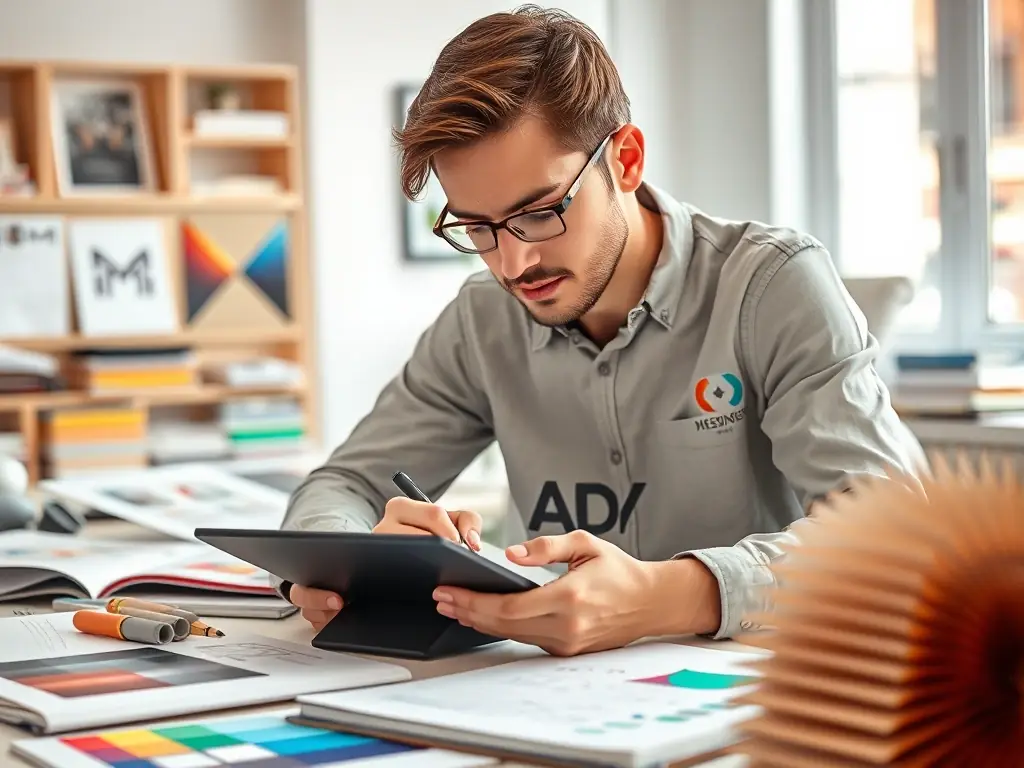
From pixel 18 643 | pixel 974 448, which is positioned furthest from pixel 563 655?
pixel 974 448

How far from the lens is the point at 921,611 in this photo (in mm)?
520

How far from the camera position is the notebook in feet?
2.39

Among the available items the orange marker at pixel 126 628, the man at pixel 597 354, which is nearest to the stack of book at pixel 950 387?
the man at pixel 597 354

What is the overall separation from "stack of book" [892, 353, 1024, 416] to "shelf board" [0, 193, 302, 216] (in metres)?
2.18

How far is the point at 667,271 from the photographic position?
151 centimetres

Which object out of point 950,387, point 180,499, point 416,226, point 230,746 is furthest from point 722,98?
point 230,746

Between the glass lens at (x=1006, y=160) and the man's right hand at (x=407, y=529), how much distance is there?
302 cm

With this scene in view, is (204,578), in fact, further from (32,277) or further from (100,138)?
(100,138)

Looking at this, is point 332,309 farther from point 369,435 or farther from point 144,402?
point 369,435

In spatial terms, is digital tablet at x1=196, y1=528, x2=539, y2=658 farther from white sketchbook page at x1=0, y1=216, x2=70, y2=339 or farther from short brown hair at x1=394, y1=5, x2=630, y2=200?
white sketchbook page at x1=0, y1=216, x2=70, y2=339

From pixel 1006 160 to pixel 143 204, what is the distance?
2.69 meters

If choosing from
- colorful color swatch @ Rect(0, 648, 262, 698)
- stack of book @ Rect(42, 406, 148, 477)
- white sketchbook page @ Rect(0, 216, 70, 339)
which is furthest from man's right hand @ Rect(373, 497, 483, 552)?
white sketchbook page @ Rect(0, 216, 70, 339)

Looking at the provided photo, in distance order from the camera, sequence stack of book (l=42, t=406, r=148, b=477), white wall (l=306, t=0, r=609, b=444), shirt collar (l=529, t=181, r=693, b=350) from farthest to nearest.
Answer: white wall (l=306, t=0, r=609, b=444)
stack of book (l=42, t=406, r=148, b=477)
shirt collar (l=529, t=181, r=693, b=350)

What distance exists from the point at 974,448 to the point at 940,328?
0.93m
